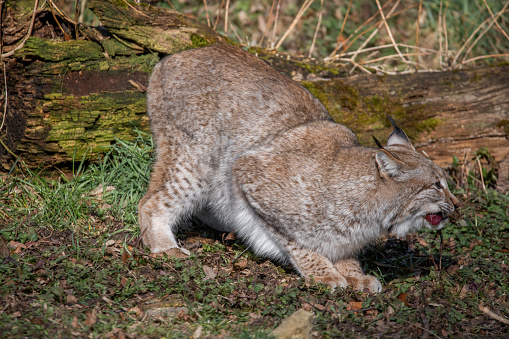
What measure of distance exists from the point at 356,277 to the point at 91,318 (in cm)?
220

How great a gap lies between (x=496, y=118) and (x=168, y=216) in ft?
13.3

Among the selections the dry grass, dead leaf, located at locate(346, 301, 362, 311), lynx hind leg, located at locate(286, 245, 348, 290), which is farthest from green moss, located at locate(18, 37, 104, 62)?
the dry grass

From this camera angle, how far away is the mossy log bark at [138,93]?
15.3ft

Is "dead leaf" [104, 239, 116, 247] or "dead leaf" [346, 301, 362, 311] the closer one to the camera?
"dead leaf" [346, 301, 362, 311]

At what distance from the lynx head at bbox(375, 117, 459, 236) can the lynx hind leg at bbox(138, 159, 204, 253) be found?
174 centimetres

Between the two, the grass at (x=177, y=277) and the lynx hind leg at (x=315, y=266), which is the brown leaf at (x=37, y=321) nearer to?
the grass at (x=177, y=277)

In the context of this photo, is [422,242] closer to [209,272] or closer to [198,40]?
[209,272]

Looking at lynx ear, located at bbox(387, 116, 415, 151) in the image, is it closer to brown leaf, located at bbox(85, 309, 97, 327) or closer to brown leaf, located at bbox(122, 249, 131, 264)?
brown leaf, located at bbox(122, 249, 131, 264)

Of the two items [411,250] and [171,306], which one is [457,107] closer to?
[411,250]

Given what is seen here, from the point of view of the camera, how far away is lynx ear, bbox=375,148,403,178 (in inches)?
145

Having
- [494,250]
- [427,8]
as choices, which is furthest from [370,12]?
[494,250]

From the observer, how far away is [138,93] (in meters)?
5.00

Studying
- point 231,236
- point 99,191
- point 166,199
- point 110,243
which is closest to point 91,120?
point 99,191

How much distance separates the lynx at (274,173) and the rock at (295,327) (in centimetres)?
83
